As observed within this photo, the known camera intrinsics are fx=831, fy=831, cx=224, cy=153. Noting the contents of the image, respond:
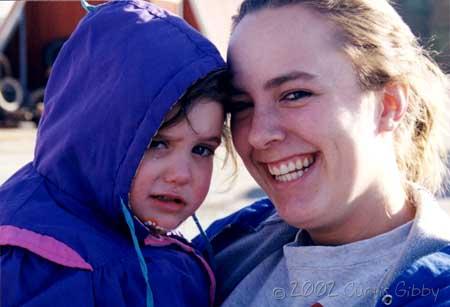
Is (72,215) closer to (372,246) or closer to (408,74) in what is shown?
(372,246)

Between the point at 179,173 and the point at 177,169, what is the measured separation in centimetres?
1

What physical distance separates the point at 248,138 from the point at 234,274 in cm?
38

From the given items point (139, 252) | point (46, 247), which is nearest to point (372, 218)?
point (139, 252)

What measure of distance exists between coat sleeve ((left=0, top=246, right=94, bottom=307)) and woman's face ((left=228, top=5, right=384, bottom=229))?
0.51m

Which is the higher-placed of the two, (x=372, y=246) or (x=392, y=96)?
(x=392, y=96)

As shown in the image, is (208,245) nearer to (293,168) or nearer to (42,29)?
(293,168)

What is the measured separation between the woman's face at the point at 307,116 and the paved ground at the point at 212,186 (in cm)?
228

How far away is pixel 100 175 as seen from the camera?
1.80 metres

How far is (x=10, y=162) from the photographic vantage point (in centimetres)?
851

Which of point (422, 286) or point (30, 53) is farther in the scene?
point (30, 53)

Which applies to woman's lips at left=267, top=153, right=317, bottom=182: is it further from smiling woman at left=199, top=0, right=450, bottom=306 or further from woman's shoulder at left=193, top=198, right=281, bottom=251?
woman's shoulder at left=193, top=198, right=281, bottom=251

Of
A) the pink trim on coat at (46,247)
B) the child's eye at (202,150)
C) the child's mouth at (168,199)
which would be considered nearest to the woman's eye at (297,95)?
the child's eye at (202,150)

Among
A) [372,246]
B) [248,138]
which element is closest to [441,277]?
[372,246]

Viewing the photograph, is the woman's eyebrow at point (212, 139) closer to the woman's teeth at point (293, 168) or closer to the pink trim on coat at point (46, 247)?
the woman's teeth at point (293, 168)
